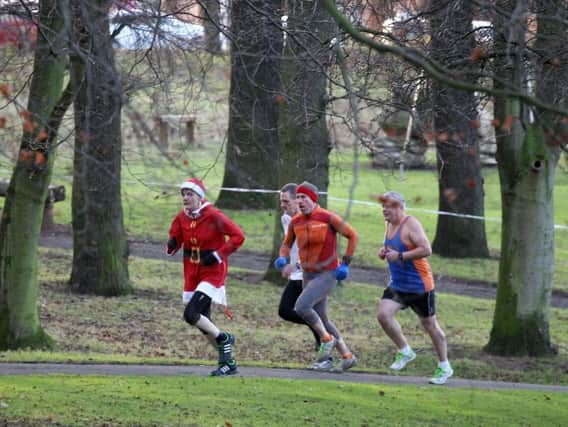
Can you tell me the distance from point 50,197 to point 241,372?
12834 millimetres

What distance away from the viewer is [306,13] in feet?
38.8

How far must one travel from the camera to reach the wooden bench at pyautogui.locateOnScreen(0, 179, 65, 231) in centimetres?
2321

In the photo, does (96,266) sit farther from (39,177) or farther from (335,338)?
(335,338)

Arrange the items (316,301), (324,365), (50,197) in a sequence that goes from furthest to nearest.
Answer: (50,197) < (324,365) < (316,301)

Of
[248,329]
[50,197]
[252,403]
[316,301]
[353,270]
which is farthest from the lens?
[50,197]

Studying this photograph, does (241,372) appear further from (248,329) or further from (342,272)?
(248,329)

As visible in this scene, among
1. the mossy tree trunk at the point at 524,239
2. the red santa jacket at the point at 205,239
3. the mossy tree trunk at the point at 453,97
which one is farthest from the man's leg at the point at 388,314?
the mossy tree trunk at the point at 524,239

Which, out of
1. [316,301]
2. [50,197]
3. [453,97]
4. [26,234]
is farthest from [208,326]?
[50,197]

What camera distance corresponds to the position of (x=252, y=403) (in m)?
9.64

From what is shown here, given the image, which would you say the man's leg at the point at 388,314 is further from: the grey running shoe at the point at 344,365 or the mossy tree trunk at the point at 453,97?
the mossy tree trunk at the point at 453,97

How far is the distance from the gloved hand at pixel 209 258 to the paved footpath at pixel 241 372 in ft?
4.13

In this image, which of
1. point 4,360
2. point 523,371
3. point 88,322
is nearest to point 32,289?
point 4,360

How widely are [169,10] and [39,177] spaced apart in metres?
3.03

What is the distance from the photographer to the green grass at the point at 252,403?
8.88m
